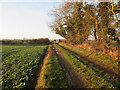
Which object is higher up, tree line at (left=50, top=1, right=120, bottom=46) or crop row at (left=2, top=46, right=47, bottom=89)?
tree line at (left=50, top=1, right=120, bottom=46)

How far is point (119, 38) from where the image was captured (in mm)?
13391

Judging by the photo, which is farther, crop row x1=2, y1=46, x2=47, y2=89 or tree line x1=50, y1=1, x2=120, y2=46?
tree line x1=50, y1=1, x2=120, y2=46

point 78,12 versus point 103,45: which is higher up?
point 78,12

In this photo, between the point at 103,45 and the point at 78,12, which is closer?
the point at 103,45

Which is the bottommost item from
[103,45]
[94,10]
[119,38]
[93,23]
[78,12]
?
[103,45]

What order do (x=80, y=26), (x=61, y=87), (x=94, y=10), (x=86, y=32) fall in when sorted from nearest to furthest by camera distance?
(x=61, y=87) < (x=94, y=10) < (x=86, y=32) < (x=80, y=26)

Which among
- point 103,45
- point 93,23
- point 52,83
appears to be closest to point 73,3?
point 93,23

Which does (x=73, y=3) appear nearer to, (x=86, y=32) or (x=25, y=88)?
(x=86, y=32)

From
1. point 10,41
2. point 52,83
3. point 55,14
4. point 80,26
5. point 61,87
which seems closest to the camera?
point 61,87

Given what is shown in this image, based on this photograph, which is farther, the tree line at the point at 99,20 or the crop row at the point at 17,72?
the tree line at the point at 99,20

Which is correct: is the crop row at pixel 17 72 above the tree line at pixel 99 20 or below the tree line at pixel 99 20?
below

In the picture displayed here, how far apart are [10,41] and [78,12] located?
41.0 metres

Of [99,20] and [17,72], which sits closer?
[17,72]

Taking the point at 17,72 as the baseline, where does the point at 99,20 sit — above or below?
above
